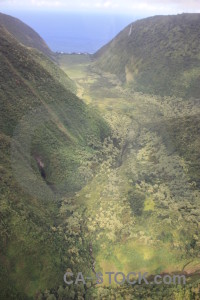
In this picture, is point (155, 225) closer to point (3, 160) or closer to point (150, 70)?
point (3, 160)

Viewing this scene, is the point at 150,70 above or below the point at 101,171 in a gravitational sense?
above

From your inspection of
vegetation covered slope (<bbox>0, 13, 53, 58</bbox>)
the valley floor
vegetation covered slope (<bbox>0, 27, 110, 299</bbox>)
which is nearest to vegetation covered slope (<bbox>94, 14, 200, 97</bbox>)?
the valley floor

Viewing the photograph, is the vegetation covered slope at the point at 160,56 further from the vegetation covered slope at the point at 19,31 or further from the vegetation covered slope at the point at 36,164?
the vegetation covered slope at the point at 36,164

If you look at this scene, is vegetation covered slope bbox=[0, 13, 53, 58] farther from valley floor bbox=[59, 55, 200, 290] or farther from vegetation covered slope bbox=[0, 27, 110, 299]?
valley floor bbox=[59, 55, 200, 290]

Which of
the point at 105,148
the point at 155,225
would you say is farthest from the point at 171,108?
the point at 155,225

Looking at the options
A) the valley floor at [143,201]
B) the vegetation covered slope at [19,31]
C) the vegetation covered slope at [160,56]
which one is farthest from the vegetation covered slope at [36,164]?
the vegetation covered slope at [19,31]
